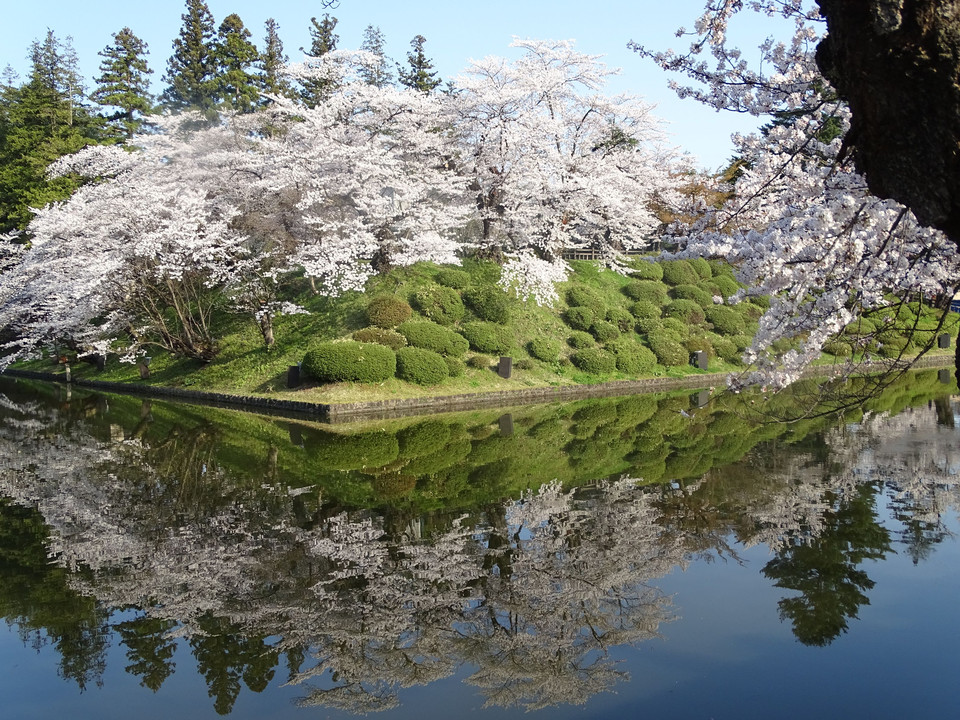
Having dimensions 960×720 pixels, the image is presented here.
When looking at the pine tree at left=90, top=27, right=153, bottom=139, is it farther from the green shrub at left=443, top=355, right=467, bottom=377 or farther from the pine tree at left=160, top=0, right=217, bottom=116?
the green shrub at left=443, top=355, right=467, bottom=377

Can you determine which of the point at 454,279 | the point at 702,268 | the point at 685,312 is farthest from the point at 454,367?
the point at 702,268

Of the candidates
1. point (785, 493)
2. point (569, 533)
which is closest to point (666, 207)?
point (785, 493)

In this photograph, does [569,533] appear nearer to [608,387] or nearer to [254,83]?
[608,387]

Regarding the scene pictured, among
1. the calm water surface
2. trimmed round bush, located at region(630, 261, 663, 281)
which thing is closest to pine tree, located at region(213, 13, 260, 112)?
trimmed round bush, located at region(630, 261, 663, 281)

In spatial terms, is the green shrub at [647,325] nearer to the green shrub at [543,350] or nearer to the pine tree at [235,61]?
the green shrub at [543,350]

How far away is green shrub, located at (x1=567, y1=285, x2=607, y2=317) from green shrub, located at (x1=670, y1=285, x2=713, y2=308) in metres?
4.69

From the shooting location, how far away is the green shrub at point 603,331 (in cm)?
2958

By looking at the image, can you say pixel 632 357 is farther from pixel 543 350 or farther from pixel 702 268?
pixel 702 268

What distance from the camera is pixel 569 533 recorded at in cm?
998

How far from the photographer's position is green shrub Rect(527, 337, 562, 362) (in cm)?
2741

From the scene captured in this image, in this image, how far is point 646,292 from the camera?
111 ft

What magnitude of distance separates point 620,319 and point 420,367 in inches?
408

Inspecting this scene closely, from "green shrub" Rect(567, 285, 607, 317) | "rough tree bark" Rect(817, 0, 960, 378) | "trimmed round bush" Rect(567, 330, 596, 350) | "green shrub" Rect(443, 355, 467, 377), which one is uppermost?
"green shrub" Rect(567, 285, 607, 317)

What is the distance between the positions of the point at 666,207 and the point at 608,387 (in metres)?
17.1
